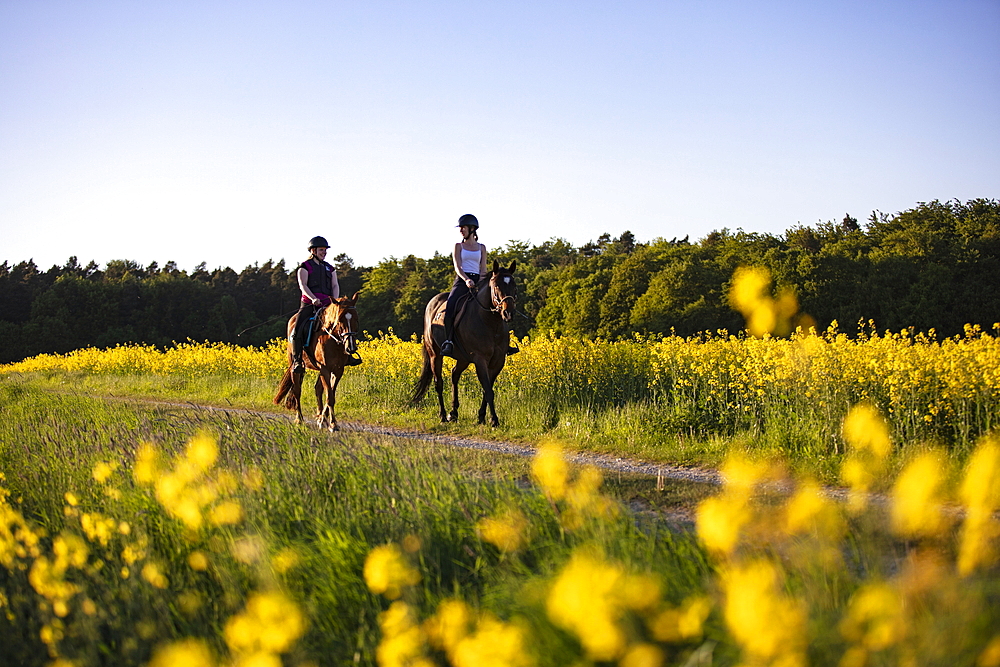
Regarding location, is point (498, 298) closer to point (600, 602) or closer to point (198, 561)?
point (198, 561)

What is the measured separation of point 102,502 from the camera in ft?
16.5

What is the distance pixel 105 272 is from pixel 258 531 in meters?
67.9

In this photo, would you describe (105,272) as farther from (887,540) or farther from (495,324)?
(887,540)

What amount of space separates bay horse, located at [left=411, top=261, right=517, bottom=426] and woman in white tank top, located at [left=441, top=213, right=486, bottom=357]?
0.13 m

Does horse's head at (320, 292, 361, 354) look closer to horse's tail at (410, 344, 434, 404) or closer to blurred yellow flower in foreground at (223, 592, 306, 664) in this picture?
horse's tail at (410, 344, 434, 404)

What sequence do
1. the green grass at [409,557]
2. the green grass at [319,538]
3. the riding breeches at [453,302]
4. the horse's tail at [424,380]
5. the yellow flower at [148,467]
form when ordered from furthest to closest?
the horse's tail at [424,380] → the riding breeches at [453,302] → the yellow flower at [148,467] → the green grass at [319,538] → the green grass at [409,557]

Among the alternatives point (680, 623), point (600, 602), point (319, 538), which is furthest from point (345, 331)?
point (600, 602)

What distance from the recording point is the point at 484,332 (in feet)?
34.2

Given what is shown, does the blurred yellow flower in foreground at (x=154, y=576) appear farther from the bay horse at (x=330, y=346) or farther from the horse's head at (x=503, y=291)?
the horse's head at (x=503, y=291)

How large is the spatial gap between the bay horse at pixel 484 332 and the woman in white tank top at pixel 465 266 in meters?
0.13

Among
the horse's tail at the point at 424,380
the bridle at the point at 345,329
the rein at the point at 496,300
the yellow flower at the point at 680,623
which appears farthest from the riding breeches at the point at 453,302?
the yellow flower at the point at 680,623

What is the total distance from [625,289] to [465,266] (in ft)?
80.8

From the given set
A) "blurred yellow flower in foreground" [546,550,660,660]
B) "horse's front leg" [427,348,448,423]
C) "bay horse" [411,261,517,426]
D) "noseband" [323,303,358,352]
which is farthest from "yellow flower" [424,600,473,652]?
→ "horse's front leg" [427,348,448,423]

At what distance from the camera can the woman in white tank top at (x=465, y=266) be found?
425 inches
